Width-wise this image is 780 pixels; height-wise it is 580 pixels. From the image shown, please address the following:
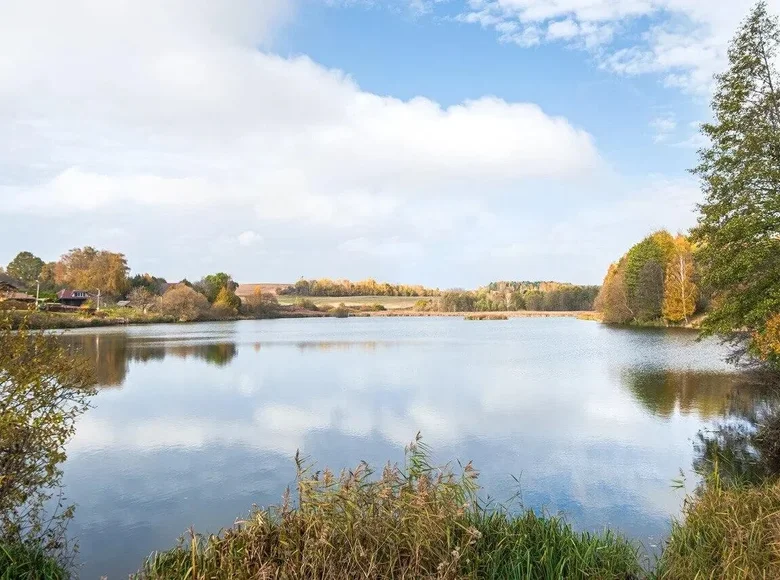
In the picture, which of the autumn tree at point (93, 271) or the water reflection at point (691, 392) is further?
the autumn tree at point (93, 271)

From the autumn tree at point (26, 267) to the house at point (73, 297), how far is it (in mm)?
7036

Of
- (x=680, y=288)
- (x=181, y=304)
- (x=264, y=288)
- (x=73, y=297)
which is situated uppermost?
(x=264, y=288)

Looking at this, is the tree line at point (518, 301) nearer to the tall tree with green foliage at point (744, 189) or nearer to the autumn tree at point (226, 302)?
the autumn tree at point (226, 302)

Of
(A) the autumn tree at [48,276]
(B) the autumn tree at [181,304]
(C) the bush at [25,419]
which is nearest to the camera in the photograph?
(C) the bush at [25,419]

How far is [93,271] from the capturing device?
211 ft

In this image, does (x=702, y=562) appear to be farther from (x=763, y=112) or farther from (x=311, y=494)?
(x=763, y=112)

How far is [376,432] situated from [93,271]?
64.3 meters

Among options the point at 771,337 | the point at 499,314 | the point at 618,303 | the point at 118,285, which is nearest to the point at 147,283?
the point at 118,285

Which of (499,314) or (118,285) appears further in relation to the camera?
(499,314)

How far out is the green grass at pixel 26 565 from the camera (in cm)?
466

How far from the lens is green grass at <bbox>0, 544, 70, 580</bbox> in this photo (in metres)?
4.66

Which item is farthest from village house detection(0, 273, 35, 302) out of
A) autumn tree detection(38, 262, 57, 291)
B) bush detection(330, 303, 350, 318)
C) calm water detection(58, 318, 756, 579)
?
bush detection(330, 303, 350, 318)

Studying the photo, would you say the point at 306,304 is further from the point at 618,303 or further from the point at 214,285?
the point at 618,303

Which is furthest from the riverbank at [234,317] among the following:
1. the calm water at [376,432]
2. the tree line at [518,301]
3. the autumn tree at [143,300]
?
the calm water at [376,432]
